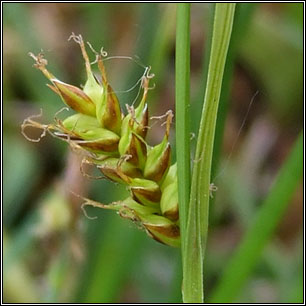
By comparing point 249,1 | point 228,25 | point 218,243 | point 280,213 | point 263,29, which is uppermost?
point 263,29

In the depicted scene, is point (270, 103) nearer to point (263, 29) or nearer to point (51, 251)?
point (263, 29)

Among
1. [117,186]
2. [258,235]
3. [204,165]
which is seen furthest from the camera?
[117,186]

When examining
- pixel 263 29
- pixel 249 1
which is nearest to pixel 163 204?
pixel 249 1

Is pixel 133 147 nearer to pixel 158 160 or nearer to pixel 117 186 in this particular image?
pixel 158 160

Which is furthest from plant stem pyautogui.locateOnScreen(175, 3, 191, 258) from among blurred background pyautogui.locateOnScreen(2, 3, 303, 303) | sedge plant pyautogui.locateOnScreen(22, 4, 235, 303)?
blurred background pyautogui.locateOnScreen(2, 3, 303, 303)

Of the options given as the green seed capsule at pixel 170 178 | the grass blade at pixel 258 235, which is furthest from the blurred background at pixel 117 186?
the green seed capsule at pixel 170 178

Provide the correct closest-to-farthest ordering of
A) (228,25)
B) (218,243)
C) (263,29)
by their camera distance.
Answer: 1. (228,25)
2. (218,243)
3. (263,29)

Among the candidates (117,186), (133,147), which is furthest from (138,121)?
(117,186)

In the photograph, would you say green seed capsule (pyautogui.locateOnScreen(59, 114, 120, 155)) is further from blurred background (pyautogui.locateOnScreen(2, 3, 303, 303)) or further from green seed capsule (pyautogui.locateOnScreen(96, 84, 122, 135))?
blurred background (pyautogui.locateOnScreen(2, 3, 303, 303))
